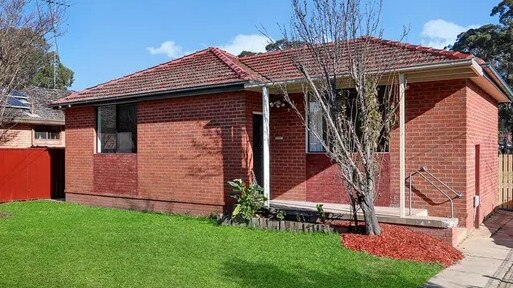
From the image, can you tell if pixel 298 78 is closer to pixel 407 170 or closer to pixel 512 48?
pixel 407 170

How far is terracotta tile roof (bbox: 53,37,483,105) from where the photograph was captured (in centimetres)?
880

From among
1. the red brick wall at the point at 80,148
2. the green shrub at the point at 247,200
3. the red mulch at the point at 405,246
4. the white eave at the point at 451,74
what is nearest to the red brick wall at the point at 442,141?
the white eave at the point at 451,74

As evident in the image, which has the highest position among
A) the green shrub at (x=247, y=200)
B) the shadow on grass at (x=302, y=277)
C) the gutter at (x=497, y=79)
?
the gutter at (x=497, y=79)

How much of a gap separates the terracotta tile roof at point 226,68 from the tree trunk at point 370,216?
2415mm

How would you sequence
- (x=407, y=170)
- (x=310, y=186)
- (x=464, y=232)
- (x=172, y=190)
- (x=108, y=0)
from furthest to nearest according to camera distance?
1. (x=108, y=0)
2. (x=172, y=190)
3. (x=310, y=186)
4. (x=407, y=170)
5. (x=464, y=232)

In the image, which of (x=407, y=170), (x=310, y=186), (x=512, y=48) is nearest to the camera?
(x=407, y=170)

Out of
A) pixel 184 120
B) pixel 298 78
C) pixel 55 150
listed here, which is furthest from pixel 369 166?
pixel 55 150

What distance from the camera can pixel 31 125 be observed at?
63.6 ft

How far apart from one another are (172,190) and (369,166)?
5.63 m

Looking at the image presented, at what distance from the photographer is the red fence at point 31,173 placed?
46.4 ft

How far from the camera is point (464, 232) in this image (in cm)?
881

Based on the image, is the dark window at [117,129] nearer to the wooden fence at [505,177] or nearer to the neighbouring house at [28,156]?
the neighbouring house at [28,156]

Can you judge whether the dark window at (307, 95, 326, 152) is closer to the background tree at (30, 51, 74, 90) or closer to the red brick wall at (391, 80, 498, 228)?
the red brick wall at (391, 80, 498, 228)

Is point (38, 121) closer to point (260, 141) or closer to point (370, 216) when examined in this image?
point (260, 141)
